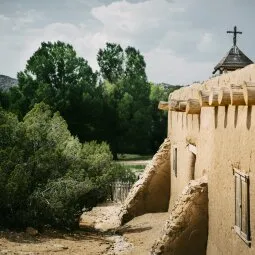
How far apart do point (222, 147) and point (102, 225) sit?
713 cm

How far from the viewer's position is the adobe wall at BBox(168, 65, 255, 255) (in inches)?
243

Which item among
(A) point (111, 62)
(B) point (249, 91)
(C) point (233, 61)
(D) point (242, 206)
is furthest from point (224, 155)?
(A) point (111, 62)

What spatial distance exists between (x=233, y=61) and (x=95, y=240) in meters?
11.5

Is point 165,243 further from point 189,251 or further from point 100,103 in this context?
point 100,103

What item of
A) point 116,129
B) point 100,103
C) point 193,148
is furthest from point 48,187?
point 116,129

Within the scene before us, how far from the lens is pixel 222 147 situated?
7449 millimetres

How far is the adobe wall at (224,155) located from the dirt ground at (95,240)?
249cm

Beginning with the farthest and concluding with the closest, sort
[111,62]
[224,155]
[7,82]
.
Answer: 1. [7,82]
2. [111,62]
3. [224,155]

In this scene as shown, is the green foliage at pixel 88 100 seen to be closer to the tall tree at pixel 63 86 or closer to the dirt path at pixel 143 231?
the tall tree at pixel 63 86

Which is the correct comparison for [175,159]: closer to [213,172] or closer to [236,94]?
[213,172]

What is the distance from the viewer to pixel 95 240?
10695 millimetres

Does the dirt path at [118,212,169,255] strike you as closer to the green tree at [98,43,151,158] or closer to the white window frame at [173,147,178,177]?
the white window frame at [173,147,178,177]

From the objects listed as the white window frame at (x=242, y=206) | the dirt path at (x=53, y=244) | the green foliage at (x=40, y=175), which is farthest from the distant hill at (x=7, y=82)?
the white window frame at (x=242, y=206)

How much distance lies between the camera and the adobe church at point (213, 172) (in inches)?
242
